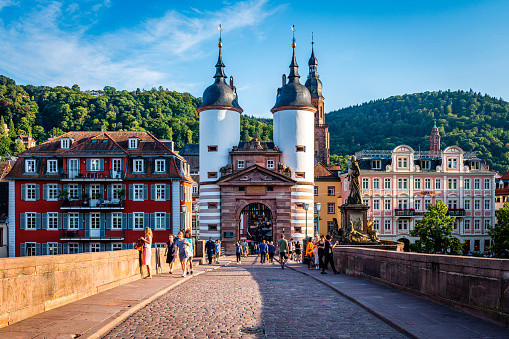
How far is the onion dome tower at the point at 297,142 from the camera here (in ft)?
175

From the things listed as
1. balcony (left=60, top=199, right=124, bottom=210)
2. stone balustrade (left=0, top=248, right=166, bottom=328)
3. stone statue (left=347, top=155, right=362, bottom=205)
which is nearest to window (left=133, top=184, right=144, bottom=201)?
balcony (left=60, top=199, right=124, bottom=210)

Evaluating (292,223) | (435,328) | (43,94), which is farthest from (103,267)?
(43,94)

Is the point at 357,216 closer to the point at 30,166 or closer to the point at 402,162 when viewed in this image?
the point at 30,166

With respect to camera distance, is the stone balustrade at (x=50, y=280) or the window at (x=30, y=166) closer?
the stone balustrade at (x=50, y=280)

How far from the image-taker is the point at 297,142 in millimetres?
54125

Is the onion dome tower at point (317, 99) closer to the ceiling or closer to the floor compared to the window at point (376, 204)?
closer to the ceiling

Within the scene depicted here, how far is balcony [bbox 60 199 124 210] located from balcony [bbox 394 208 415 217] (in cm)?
3272

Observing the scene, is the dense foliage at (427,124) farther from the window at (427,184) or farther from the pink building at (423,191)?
the window at (427,184)

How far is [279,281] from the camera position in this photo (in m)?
20.9

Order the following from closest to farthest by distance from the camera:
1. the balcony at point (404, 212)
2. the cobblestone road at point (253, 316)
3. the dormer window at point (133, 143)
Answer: the cobblestone road at point (253, 316) → the dormer window at point (133, 143) → the balcony at point (404, 212)

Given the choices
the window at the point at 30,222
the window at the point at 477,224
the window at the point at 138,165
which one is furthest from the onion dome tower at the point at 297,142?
the window at the point at 477,224

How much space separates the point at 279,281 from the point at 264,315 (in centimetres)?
907

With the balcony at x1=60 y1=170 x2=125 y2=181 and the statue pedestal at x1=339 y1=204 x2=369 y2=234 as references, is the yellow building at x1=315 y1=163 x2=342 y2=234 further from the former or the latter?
the statue pedestal at x1=339 y1=204 x2=369 y2=234

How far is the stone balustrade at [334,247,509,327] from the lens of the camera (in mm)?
9734
